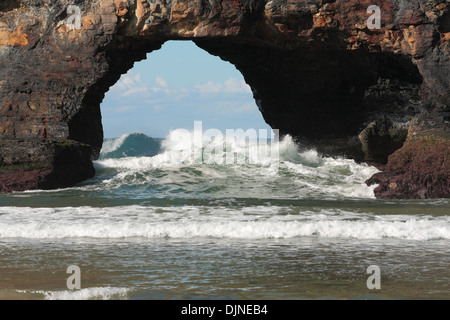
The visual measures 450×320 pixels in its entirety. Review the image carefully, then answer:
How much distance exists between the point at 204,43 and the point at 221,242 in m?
9.97

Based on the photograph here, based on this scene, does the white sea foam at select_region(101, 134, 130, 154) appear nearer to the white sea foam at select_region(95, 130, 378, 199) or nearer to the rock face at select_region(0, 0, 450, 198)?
the white sea foam at select_region(95, 130, 378, 199)

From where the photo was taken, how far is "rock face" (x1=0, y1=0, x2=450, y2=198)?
40.6 ft

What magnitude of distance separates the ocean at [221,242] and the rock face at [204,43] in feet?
3.31

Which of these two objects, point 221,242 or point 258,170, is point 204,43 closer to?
point 258,170

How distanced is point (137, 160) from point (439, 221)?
1013cm

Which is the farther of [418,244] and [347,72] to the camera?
[347,72]

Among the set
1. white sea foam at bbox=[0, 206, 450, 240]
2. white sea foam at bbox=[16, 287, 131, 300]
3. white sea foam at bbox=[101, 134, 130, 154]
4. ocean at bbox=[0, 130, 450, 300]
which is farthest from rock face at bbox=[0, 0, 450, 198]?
white sea foam at bbox=[101, 134, 130, 154]

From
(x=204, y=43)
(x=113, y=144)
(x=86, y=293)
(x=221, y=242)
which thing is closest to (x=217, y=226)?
(x=221, y=242)

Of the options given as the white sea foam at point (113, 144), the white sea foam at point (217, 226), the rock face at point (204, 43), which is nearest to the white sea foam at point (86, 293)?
the white sea foam at point (217, 226)

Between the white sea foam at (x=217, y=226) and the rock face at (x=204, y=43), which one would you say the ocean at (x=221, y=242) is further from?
the rock face at (x=204, y=43)

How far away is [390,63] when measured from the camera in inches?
571

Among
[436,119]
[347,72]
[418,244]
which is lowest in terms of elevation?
[418,244]
